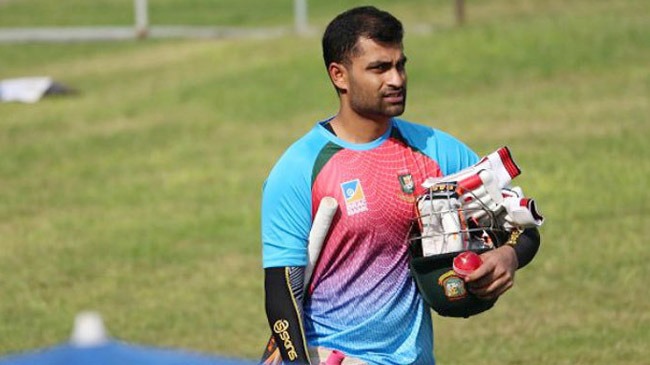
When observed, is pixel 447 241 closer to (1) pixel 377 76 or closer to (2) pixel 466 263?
(2) pixel 466 263

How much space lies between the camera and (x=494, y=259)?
5.47m

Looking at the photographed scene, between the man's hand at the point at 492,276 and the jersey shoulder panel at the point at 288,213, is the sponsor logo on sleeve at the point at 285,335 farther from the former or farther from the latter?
the man's hand at the point at 492,276

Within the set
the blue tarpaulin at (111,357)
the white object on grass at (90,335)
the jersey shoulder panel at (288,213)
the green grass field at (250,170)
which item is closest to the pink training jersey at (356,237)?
the jersey shoulder panel at (288,213)

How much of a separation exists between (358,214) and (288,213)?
A: 10.9 inches

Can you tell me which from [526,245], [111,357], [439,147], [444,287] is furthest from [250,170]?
[111,357]

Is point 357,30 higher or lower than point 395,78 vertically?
higher

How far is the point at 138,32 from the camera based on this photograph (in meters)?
31.1

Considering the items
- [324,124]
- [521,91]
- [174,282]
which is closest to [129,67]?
[521,91]

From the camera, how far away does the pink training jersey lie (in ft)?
18.6

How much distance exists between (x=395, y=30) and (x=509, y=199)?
32.1 inches

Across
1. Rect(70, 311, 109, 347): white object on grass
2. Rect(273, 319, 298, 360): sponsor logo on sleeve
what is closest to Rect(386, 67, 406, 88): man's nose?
Rect(273, 319, 298, 360): sponsor logo on sleeve

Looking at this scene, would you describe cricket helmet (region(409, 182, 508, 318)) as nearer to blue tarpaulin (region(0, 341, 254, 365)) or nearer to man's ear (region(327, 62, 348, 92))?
man's ear (region(327, 62, 348, 92))

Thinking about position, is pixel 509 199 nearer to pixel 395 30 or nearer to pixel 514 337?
pixel 395 30

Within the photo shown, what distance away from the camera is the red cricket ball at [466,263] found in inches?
214
